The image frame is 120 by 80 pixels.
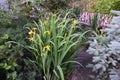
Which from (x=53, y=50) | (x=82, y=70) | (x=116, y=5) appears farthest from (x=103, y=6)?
(x=53, y=50)

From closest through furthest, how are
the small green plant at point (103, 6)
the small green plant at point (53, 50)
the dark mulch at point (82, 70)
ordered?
the small green plant at point (53, 50), the dark mulch at point (82, 70), the small green plant at point (103, 6)

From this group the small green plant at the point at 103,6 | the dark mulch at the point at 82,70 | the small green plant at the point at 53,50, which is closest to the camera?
the small green plant at the point at 53,50

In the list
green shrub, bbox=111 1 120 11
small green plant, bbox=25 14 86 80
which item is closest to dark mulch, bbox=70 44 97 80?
small green plant, bbox=25 14 86 80

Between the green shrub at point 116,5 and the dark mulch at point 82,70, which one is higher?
the green shrub at point 116,5

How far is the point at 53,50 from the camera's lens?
3.59 m

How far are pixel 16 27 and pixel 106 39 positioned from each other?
1271 millimetres

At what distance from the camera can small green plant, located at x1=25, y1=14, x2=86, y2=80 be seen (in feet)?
11.6

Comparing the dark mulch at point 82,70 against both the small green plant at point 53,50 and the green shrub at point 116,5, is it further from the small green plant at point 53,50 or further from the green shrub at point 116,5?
the green shrub at point 116,5

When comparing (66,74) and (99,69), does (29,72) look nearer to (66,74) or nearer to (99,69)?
(66,74)

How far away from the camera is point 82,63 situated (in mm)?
3746

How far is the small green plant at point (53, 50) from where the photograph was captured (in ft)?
11.6

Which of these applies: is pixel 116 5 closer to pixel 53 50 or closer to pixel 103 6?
pixel 103 6

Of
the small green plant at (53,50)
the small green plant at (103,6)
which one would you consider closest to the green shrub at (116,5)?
the small green plant at (103,6)

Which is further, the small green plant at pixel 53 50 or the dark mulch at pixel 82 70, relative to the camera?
the dark mulch at pixel 82 70
